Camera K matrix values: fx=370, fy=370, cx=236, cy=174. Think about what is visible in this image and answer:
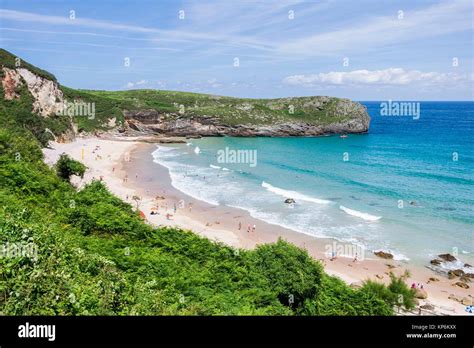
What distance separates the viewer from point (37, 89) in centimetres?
6919

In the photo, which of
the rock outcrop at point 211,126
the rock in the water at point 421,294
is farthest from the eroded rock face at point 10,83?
the rock in the water at point 421,294

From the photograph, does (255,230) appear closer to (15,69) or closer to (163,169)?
(163,169)

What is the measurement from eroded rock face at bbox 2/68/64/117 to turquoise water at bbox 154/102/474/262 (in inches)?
889

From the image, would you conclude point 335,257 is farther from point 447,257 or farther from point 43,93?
point 43,93

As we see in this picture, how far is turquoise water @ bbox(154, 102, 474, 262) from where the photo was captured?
33406 mm

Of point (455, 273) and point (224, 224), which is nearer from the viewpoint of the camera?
point (455, 273)

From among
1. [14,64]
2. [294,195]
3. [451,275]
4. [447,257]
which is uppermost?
[14,64]

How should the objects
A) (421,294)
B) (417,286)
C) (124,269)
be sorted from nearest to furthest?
(124,269)
(421,294)
(417,286)

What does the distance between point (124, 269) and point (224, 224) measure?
22.8 metres

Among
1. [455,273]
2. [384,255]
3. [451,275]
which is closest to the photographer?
[451,275]

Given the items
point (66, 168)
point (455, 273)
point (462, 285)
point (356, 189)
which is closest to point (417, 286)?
point (462, 285)

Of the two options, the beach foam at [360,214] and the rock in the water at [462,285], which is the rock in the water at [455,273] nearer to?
the rock in the water at [462,285]

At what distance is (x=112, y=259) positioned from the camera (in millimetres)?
12922

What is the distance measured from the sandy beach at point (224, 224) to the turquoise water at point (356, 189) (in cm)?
194
